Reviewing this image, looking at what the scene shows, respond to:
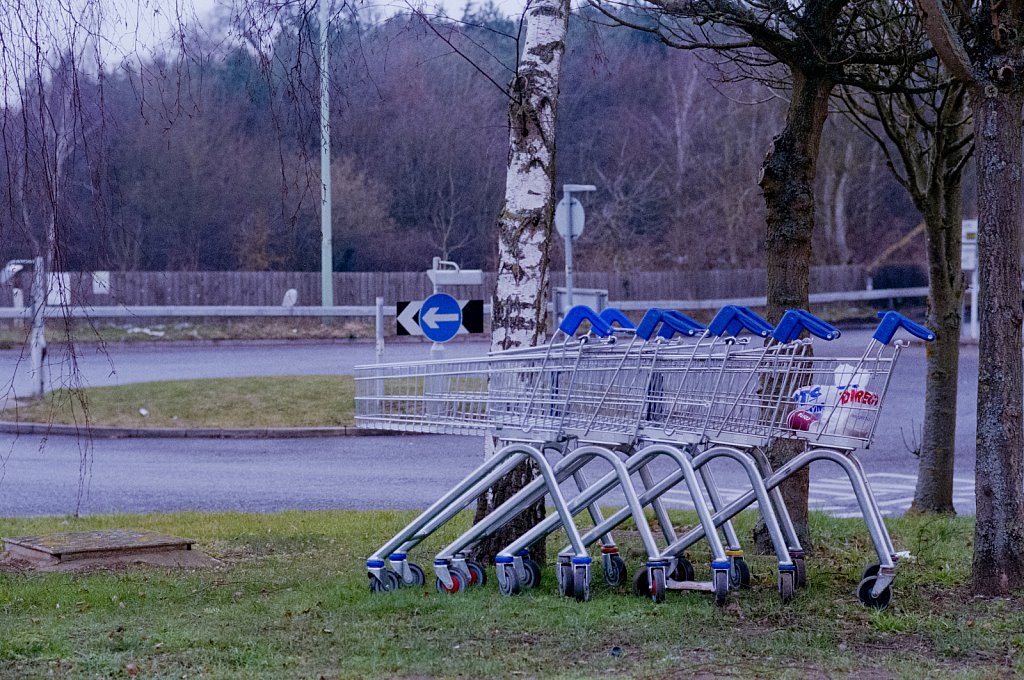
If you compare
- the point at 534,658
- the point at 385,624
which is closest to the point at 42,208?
the point at 385,624

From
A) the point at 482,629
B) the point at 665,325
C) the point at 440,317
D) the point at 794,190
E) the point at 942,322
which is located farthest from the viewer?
the point at 440,317

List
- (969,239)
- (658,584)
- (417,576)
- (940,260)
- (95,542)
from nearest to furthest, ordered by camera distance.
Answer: (658,584)
(417,576)
(95,542)
(940,260)
(969,239)

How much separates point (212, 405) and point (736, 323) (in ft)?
44.1

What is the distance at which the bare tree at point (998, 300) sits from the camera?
5430 millimetres

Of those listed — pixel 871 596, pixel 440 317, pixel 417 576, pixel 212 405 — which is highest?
pixel 440 317

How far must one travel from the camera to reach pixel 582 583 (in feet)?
18.4

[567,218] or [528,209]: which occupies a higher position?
[567,218]

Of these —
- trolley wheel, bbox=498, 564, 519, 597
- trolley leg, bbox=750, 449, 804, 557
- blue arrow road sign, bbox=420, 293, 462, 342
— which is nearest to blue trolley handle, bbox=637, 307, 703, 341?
trolley leg, bbox=750, 449, 804, 557

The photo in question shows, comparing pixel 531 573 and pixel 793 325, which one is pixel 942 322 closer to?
pixel 793 325

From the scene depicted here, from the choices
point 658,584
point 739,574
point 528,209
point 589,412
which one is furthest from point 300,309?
point 658,584

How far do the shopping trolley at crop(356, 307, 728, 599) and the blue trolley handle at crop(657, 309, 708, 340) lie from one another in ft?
0.97

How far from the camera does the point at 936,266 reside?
29.5ft

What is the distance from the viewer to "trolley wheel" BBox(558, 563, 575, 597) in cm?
573

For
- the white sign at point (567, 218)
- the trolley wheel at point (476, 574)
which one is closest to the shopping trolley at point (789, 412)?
the trolley wheel at point (476, 574)
